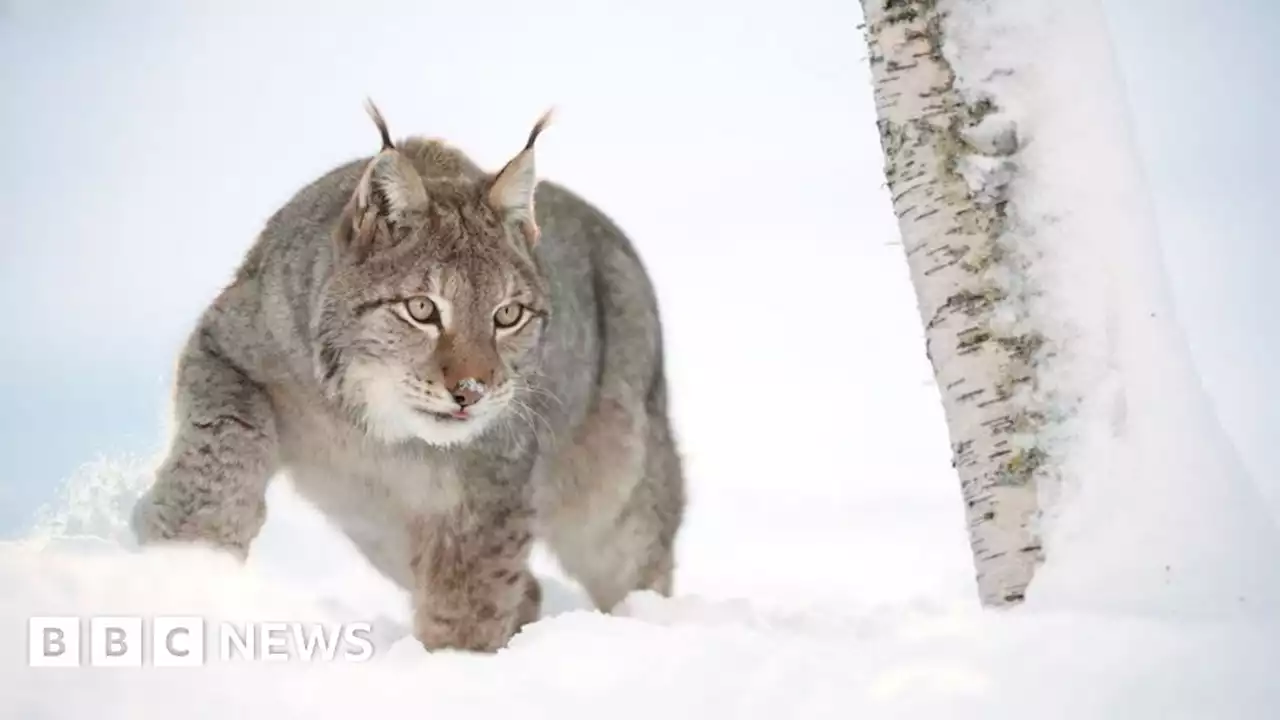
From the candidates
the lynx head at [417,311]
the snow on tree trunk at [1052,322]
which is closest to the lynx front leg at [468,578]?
the lynx head at [417,311]

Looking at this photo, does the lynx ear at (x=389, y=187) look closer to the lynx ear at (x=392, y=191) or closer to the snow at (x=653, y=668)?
the lynx ear at (x=392, y=191)

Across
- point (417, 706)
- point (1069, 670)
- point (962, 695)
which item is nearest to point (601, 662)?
point (417, 706)

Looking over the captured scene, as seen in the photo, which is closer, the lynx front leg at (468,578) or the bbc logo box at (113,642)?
the bbc logo box at (113,642)

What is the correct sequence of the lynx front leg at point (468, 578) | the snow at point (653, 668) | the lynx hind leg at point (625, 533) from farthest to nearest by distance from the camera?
the lynx hind leg at point (625, 533)
the lynx front leg at point (468, 578)
the snow at point (653, 668)

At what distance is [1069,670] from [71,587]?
151 centimetres

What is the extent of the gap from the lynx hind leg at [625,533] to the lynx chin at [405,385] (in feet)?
0.49

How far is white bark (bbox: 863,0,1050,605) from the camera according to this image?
2.05 meters

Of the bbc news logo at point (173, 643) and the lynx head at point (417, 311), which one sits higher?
the lynx head at point (417, 311)

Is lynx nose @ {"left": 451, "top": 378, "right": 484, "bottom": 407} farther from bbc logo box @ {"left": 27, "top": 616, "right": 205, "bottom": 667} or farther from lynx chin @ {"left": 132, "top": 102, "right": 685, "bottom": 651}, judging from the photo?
bbc logo box @ {"left": 27, "top": 616, "right": 205, "bottom": 667}

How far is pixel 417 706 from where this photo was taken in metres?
1.83

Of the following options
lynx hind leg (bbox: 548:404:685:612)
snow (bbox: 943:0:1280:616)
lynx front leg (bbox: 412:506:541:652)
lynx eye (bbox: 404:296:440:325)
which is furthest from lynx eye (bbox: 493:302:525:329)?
snow (bbox: 943:0:1280:616)

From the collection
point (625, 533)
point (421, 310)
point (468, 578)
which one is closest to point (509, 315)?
point (421, 310)

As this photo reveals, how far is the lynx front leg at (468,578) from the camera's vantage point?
226 centimetres

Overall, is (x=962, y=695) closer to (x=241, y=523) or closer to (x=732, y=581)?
(x=732, y=581)
